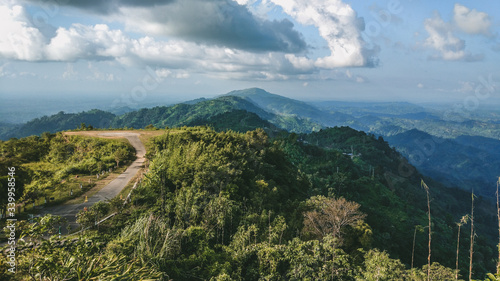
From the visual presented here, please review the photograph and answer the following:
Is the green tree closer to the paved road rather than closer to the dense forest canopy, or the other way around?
the dense forest canopy

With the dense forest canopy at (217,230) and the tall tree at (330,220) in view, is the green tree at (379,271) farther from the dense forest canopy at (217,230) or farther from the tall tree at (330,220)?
the tall tree at (330,220)

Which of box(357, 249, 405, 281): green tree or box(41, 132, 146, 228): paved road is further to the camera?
box(41, 132, 146, 228): paved road

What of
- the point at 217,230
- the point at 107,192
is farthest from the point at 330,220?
the point at 107,192

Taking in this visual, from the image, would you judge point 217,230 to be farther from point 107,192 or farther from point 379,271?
point 107,192

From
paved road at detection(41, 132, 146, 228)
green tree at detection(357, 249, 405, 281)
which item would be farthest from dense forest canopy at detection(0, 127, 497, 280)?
paved road at detection(41, 132, 146, 228)

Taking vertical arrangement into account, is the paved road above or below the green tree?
above

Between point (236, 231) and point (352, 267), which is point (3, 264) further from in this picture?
point (352, 267)

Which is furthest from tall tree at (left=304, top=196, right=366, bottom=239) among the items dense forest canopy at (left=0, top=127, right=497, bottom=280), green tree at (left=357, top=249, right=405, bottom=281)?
green tree at (left=357, top=249, right=405, bottom=281)

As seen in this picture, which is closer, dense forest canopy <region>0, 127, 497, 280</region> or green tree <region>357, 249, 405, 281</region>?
dense forest canopy <region>0, 127, 497, 280</region>

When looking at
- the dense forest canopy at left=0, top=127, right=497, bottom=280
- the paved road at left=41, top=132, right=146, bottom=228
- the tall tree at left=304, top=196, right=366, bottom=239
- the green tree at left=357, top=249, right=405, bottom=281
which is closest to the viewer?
the dense forest canopy at left=0, top=127, right=497, bottom=280

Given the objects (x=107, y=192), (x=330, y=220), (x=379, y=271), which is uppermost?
(x=107, y=192)

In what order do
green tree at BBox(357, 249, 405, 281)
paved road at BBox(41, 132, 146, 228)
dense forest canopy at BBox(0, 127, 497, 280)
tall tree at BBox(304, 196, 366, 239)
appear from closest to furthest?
dense forest canopy at BBox(0, 127, 497, 280) < green tree at BBox(357, 249, 405, 281) < paved road at BBox(41, 132, 146, 228) < tall tree at BBox(304, 196, 366, 239)
